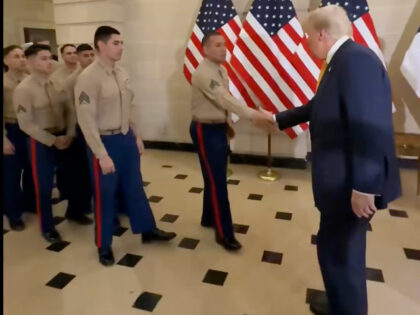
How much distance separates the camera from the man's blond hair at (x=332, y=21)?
144cm

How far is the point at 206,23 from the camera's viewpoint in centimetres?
410

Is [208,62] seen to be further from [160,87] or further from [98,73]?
[160,87]

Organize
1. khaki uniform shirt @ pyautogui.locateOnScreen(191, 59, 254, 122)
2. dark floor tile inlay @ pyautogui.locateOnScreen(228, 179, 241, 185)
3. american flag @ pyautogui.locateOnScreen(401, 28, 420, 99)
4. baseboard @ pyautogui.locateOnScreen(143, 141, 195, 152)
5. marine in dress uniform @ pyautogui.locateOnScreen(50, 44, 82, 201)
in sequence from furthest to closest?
1. baseboard @ pyautogui.locateOnScreen(143, 141, 195, 152)
2. dark floor tile inlay @ pyautogui.locateOnScreen(228, 179, 241, 185)
3. american flag @ pyautogui.locateOnScreen(401, 28, 420, 99)
4. marine in dress uniform @ pyautogui.locateOnScreen(50, 44, 82, 201)
5. khaki uniform shirt @ pyautogui.locateOnScreen(191, 59, 254, 122)

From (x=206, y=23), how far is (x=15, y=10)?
4265 millimetres

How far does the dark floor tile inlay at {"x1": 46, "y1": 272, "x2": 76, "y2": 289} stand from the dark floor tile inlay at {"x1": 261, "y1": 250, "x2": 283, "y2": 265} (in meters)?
1.27

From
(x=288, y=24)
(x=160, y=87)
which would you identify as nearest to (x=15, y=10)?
(x=160, y=87)

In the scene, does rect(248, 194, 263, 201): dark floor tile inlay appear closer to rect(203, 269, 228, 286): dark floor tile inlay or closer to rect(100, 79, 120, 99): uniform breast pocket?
rect(203, 269, 228, 286): dark floor tile inlay

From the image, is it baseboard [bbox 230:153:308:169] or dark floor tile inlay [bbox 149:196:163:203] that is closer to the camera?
dark floor tile inlay [bbox 149:196:163:203]

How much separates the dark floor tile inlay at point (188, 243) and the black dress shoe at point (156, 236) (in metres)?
0.10

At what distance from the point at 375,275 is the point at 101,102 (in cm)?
203

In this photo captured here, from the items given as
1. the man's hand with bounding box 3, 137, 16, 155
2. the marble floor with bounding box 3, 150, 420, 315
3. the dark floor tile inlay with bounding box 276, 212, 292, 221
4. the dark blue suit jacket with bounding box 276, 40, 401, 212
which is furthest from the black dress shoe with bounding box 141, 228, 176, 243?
the dark blue suit jacket with bounding box 276, 40, 401, 212

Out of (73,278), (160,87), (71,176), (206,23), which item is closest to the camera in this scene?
(73,278)

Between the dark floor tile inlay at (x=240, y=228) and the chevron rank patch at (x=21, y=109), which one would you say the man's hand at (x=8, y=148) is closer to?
the chevron rank patch at (x=21, y=109)

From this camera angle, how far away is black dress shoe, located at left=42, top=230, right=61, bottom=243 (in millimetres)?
2693
